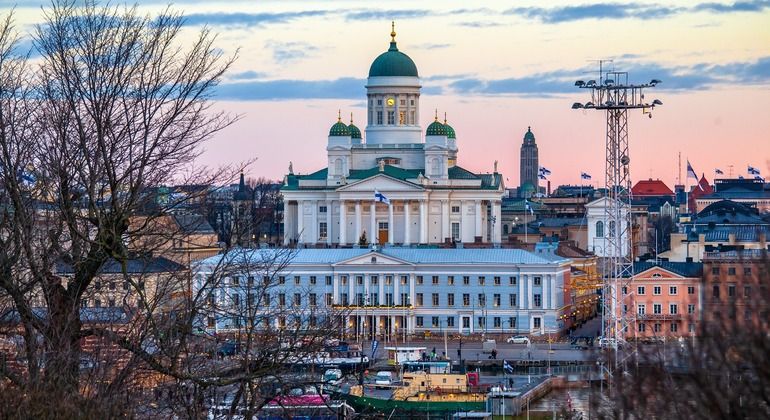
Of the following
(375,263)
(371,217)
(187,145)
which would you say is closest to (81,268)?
(187,145)

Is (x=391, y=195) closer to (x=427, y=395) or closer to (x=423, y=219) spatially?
(x=423, y=219)

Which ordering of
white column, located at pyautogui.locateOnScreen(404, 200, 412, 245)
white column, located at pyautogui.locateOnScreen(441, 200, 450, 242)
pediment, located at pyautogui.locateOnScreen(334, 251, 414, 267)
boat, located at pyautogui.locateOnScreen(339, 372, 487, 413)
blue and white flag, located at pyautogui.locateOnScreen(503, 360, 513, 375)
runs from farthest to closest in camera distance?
white column, located at pyautogui.locateOnScreen(441, 200, 450, 242)
white column, located at pyautogui.locateOnScreen(404, 200, 412, 245)
pediment, located at pyautogui.locateOnScreen(334, 251, 414, 267)
blue and white flag, located at pyautogui.locateOnScreen(503, 360, 513, 375)
boat, located at pyautogui.locateOnScreen(339, 372, 487, 413)

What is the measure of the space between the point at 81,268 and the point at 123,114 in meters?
1.43

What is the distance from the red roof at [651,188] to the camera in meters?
183

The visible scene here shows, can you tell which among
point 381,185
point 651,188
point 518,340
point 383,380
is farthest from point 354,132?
point 651,188

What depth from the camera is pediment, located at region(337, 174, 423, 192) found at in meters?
87.4

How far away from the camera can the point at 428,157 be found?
90250 mm

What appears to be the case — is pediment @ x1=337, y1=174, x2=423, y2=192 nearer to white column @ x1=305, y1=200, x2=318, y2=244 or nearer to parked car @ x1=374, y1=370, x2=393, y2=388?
white column @ x1=305, y1=200, x2=318, y2=244

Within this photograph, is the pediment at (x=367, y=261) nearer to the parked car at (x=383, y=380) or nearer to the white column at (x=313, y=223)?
the parked car at (x=383, y=380)

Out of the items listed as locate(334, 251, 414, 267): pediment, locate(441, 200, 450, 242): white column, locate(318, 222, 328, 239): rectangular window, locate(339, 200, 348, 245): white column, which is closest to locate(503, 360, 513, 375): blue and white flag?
locate(334, 251, 414, 267): pediment

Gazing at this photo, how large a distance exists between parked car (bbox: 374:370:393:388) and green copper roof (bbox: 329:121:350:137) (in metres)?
42.7

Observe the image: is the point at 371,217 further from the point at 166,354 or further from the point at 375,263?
the point at 166,354

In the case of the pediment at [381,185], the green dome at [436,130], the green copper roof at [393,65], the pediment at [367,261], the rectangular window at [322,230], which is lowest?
the pediment at [367,261]

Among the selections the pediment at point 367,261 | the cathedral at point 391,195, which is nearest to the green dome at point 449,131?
the cathedral at point 391,195
